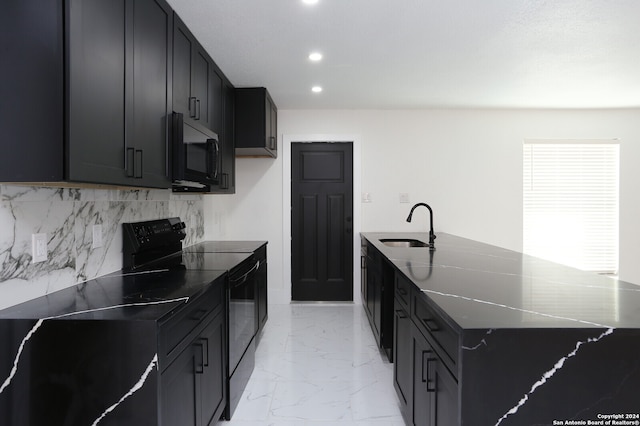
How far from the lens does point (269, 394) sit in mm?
2553

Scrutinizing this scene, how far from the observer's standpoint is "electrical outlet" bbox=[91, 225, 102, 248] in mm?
1995

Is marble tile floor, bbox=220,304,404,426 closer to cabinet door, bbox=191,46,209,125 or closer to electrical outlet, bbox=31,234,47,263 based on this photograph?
electrical outlet, bbox=31,234,47,263

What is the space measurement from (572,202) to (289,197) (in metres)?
3.47

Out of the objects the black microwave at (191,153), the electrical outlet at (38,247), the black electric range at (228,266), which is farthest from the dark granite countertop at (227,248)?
the electrical outlet at (38,247)

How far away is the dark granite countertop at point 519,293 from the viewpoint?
1190 millimetres

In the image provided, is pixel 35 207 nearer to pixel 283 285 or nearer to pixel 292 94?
pixel 292 94

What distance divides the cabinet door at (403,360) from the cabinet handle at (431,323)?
347 mm

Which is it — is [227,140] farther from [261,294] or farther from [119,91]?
[119,91]

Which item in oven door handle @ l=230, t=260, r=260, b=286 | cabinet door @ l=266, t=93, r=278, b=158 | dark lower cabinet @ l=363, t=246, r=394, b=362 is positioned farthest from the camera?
cabinet door @ l=266, t=93, r=278, b=158

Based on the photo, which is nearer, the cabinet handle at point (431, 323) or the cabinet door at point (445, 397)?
the cabinet door at point (445, 397)

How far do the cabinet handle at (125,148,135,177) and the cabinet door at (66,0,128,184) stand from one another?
35mm

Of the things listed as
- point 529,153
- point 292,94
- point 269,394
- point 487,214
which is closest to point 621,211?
point 529,153

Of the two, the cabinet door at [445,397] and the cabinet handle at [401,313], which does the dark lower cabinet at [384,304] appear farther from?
the cabinet door at [445,397]

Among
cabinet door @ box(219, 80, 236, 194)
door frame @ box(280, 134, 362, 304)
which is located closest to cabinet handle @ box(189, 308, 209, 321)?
cabinet door @ box(219, 80, 236, 194)
